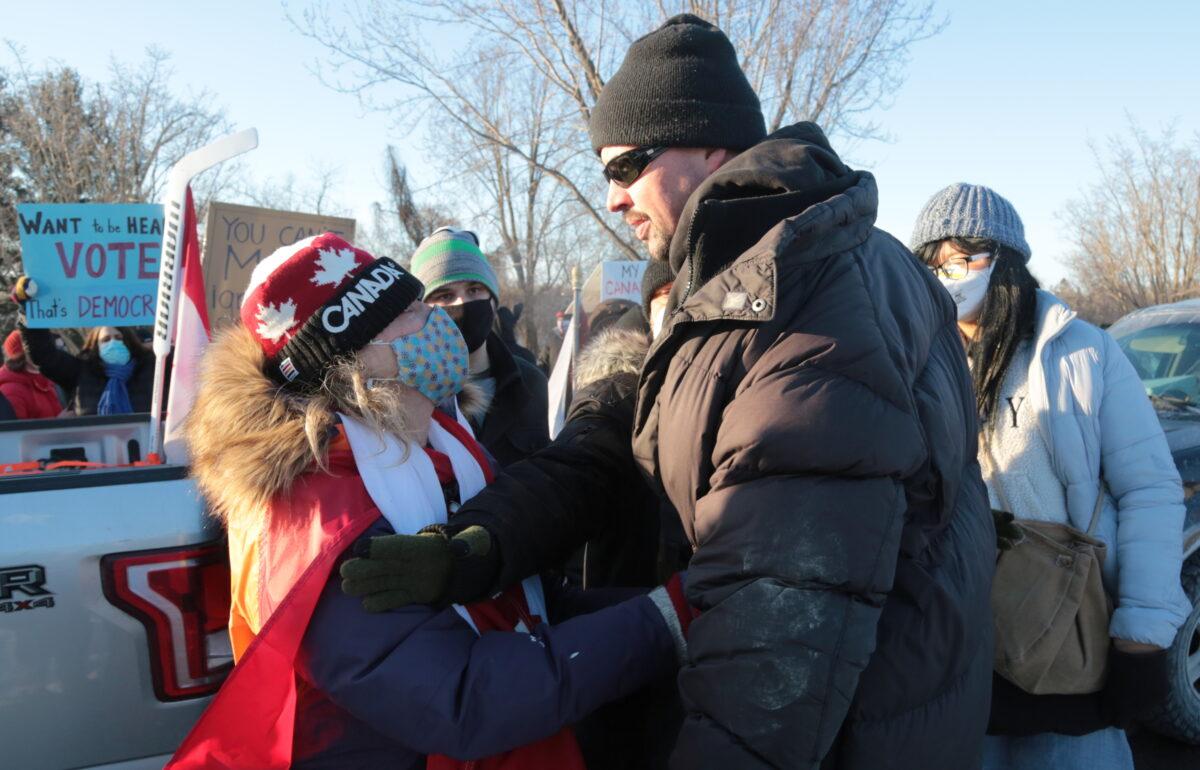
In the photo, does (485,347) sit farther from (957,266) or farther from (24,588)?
(24,588)

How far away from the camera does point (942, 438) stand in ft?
4.78

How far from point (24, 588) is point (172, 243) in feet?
6.44

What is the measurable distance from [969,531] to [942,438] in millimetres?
282

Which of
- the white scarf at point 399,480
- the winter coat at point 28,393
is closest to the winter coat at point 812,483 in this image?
the white scarf at point 399,480

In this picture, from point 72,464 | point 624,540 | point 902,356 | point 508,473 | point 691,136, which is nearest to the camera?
point 902,356

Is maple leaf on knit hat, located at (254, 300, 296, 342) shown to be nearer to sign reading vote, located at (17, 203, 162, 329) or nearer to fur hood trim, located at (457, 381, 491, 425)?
fur hood trim, located at (457, 381, 491, 425)

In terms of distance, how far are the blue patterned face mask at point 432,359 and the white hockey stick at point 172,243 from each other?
1.73 meters

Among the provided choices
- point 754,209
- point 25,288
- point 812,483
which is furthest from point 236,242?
point 812,483

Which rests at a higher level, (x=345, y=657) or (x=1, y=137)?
(x=1, y=137)

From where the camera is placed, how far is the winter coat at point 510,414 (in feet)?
12.5

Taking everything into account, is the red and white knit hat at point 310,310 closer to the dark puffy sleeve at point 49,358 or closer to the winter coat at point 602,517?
the winter coat at point 602,517

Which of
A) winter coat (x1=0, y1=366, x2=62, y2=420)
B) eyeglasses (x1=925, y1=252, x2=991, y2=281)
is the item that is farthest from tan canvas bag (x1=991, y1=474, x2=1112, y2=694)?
winter coat (x1=0, y1=366, x2=62, y2=420)

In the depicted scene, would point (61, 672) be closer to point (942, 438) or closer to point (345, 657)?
point (345, 657)

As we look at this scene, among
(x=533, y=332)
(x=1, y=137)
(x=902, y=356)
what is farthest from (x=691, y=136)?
(x=1, y=137)
